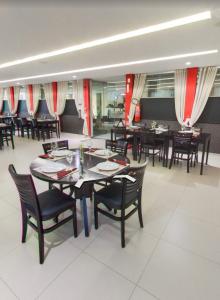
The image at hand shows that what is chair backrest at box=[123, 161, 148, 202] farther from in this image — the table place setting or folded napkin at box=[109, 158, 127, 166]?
the table place setting

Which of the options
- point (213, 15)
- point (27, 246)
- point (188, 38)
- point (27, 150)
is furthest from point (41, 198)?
point (27, 150)

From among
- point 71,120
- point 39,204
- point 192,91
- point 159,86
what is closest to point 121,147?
point 39,204

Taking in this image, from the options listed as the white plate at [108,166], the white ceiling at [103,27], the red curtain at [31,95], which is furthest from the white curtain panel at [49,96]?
the white plate at [108,166]

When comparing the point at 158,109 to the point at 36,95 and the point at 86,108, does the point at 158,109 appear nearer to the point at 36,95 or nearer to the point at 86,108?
the point at 86,108

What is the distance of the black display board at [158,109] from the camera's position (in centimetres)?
621

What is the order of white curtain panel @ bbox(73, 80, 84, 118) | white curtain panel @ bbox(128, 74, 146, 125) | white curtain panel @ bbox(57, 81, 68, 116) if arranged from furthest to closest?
white curtain panel @ bbox(57, 81, 68, 116), white curtain panel @ bbox(73, 80, 84, 118), white curtain panel @ bbox(128, 74, 146, 125)

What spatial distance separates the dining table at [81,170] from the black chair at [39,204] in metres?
0.18

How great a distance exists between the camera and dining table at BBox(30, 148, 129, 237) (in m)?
1.82

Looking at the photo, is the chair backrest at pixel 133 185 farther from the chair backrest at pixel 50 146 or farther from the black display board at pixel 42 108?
the black display board at pixel 42 108

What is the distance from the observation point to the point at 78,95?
8.31 meters

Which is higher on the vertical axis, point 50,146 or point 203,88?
point 203,88

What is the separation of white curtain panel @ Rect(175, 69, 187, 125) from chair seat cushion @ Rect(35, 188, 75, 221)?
16.6 ft

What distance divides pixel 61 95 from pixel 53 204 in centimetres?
798

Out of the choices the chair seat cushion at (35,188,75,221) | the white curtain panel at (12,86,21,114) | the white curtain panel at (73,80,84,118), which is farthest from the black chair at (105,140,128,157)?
the white curtain panel at (12,86,21,114)
